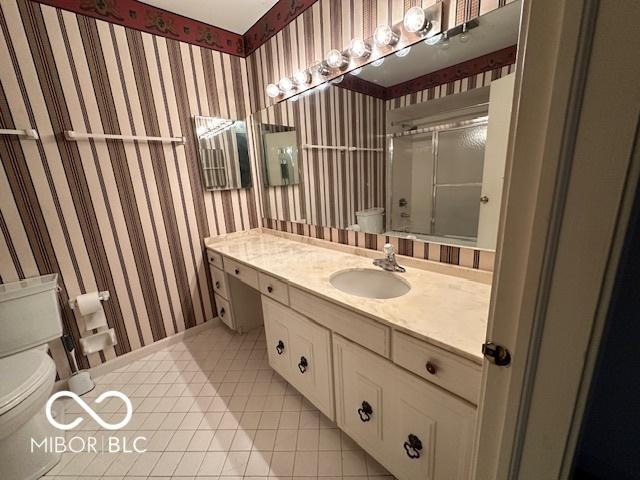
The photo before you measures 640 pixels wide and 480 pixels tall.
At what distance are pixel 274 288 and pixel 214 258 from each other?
896 mm

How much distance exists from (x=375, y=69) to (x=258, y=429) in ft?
6.28

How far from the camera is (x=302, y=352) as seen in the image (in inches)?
51.6

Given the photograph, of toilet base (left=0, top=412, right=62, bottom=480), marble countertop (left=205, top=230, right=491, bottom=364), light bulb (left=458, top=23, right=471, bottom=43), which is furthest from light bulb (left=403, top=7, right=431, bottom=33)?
toilet base (left=0, top=412, right=62, bottom=480)

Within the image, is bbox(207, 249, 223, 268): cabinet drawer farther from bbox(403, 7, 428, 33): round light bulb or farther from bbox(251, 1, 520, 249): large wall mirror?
bbox(403, 7, 428, 33): round light bulb

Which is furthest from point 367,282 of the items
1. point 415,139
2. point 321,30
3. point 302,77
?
point 321,30

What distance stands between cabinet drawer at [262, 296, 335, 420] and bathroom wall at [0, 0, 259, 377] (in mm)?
1013

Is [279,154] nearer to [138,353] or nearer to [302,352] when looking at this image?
[302,352]

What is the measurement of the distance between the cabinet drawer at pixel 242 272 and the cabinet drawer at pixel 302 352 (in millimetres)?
140

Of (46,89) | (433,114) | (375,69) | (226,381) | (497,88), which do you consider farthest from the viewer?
(226,381)

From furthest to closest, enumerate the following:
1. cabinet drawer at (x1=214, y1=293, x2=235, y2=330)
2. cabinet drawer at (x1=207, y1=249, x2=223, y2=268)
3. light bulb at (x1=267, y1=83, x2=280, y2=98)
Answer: cabinet drawer at (x1=214, y1=293, x2=235, y2=330) → cabinet drawer at (x1=207, y1=249, x2=223, y2=268) → light bulb at (x1=267, y1=83, x2=280, y2=98)

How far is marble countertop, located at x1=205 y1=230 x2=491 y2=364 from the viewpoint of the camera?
0.77 m

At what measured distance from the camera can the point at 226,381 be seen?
168 centimetres

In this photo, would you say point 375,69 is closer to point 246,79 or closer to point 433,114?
point 433,114

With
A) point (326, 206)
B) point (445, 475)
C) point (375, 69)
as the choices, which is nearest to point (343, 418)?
point (445, 475)
